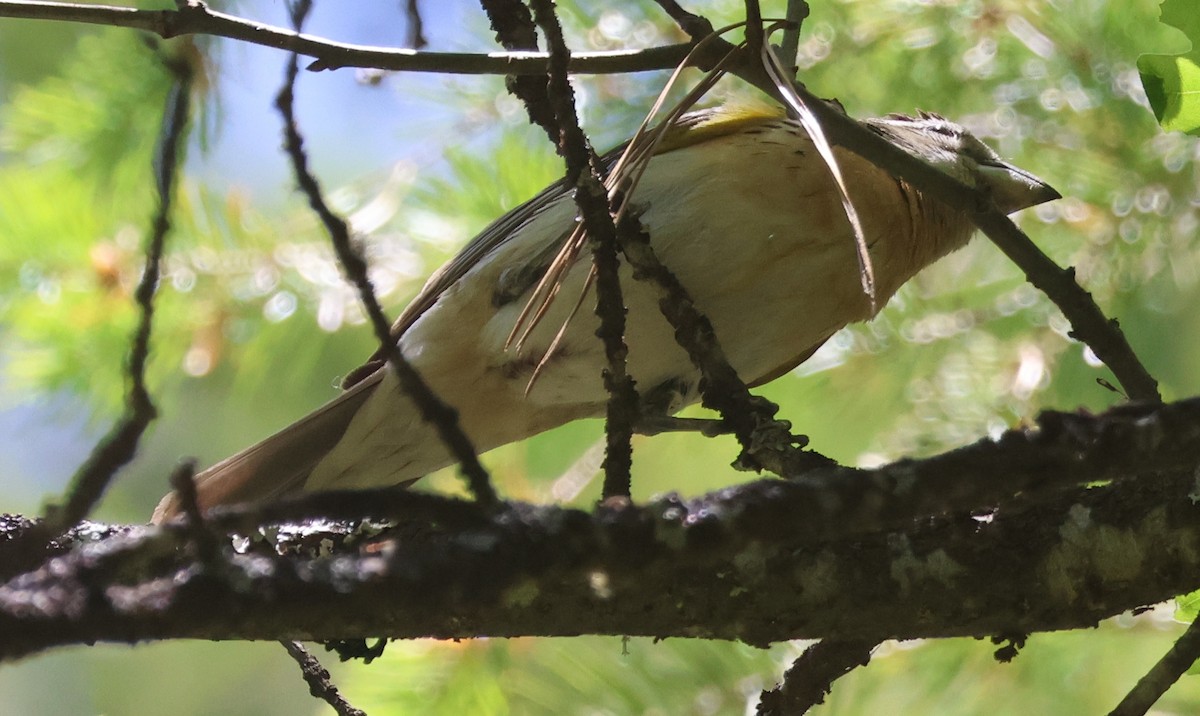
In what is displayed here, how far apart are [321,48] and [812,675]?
1.13m

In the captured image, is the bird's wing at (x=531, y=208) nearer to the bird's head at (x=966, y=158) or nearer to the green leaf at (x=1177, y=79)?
the bird's head at (x=966, y=158)

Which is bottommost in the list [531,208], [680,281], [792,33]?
[792,33]

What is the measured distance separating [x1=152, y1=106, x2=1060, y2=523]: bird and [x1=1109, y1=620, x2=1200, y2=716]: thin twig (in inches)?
39.9

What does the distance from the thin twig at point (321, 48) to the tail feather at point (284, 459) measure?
1.35m

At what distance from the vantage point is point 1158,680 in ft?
4.55

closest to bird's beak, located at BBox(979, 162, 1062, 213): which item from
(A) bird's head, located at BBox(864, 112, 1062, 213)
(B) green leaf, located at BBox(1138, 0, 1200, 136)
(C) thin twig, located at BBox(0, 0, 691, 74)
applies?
(A) bird's head, located at BBox(864, 112, 1062, 213)

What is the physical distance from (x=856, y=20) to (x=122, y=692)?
17.8 ft

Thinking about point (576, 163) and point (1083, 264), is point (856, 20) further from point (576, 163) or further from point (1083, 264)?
point (576, 163)

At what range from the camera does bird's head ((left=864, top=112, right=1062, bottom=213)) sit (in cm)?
275

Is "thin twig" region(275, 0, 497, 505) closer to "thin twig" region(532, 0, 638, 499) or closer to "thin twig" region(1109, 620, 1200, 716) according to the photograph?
"thin twig" region(532, 0, 638, 499)

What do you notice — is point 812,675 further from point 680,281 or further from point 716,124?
point 716,124

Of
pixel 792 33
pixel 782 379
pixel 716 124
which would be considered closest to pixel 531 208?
pixel 716 124

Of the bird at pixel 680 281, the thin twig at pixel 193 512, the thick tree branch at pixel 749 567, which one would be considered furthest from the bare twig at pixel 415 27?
the thin twig at pixel 193 512

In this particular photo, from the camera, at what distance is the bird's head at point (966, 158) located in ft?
9.02
